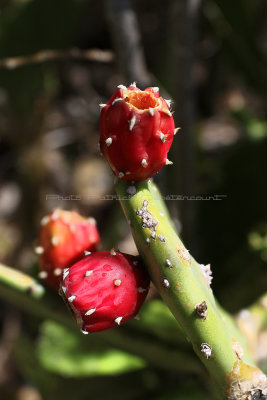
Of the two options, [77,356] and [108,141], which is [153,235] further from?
[77,356]

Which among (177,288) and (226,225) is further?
(226,225)

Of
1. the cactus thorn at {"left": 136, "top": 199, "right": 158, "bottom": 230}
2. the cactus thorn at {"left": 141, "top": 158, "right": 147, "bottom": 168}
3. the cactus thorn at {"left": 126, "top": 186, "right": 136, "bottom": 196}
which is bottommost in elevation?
the cactus thorn at {"left": 136, "top": 199, "right": 158, "bottom": 230}

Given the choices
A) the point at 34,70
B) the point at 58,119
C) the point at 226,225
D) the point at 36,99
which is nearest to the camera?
the point at 226,225

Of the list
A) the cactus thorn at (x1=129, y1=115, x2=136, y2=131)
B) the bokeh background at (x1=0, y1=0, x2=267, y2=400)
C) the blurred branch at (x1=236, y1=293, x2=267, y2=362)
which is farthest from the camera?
the bokeh background at (x1=0, y1=0, x2=267, y2=400)

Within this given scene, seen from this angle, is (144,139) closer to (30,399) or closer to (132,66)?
(132,66)

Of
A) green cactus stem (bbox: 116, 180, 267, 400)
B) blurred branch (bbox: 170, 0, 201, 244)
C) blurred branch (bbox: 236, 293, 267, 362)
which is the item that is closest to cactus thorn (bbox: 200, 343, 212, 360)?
green cactus stem (bbox: 116, 180, 267, 400)

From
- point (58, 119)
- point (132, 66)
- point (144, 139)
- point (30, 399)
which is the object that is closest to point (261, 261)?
point (132, 66)

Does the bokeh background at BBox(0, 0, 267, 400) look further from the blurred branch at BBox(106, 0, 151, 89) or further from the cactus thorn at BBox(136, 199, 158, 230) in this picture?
the cactus thorn at BBox(136, 199, 158, 230)
